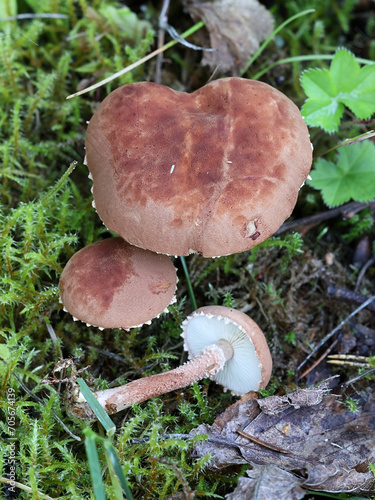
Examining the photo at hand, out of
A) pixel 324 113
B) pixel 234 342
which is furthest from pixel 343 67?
pixel 234 342

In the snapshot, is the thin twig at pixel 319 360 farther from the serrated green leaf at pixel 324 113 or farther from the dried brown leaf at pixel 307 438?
the serrated green leaf at pixel 324 113

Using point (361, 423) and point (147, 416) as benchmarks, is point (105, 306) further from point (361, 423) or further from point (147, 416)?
point (361, 423)

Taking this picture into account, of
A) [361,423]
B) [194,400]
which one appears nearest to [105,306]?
[194,400]

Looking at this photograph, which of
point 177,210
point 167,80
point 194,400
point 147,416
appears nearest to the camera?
point 177,210

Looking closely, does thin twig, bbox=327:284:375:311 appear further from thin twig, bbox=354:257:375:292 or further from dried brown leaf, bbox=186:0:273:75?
dried brown leaf, bbox=186:0:273:75

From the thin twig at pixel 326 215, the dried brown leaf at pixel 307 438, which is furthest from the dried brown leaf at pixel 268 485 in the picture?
the thin twig at pixel 326 215

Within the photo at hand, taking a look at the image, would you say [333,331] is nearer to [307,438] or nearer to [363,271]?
[363,271]
